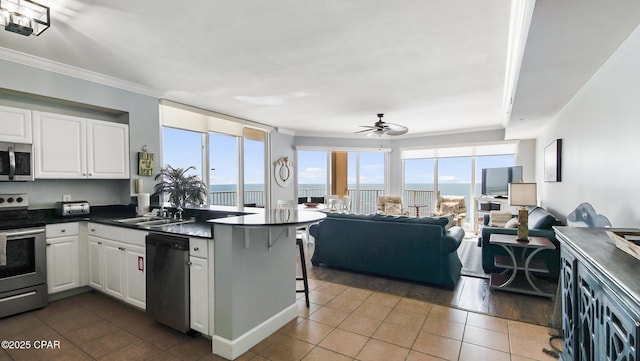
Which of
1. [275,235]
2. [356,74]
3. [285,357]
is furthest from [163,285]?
[356,74]

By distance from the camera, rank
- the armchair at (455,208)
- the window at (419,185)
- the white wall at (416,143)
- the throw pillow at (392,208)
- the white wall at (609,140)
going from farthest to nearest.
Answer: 1. the window at (419,185)
2. the throw pillow at (392,208)
3. the armchair at (455,208)
4. the white wall at (416,143)
5. the white wall at (609,140)

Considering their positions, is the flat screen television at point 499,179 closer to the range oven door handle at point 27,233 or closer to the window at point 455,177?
the window at point 455,177

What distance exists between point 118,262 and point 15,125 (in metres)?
1.73

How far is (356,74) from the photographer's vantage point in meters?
3.60

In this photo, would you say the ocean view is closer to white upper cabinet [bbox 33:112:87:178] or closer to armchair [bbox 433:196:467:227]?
armchair [bbox 433:196:467:227]

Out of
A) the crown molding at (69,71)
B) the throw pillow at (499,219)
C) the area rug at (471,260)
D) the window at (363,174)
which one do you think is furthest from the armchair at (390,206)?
the crown molding at (69,71)

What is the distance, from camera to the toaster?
11.4 feet

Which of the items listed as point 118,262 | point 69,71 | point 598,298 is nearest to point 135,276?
point 118,262

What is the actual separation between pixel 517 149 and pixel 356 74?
17.3 ft

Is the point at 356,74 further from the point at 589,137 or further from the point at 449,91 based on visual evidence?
the point at 589,137

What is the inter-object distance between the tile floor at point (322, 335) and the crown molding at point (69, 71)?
2.53 meters

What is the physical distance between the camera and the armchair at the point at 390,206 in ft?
25.4

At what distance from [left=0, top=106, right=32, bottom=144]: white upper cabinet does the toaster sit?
80 centimetres

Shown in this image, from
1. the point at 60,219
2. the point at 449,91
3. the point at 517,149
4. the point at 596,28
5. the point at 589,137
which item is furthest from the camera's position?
the point at 517,149
